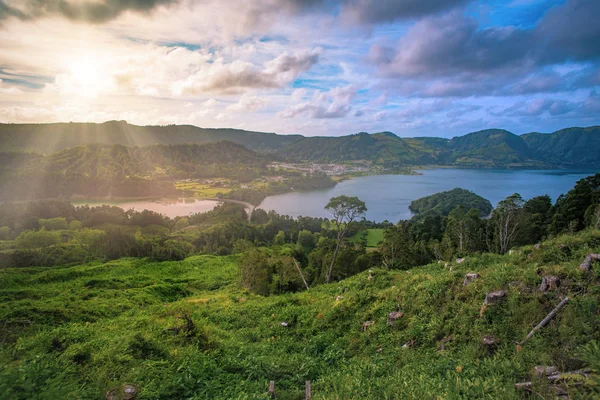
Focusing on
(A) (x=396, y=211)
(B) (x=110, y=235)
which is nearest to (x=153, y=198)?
(B) (x=110, y=235)

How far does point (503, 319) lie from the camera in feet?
23.2

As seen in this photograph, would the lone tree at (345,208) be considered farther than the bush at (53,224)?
No

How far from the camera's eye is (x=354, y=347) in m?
8.95

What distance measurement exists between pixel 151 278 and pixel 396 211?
88910 mm

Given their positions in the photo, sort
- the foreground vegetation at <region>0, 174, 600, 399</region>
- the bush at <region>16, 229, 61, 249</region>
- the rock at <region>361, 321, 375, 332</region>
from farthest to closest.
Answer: the bush at <region>16, 229, 61, 249</region>, the rock at <region>361, 321, 375, 332</region>, the foreground vegetation at <region>0, 174, 600, 399</region>

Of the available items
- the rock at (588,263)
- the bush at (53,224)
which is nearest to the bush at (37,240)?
the bush at (53,224)

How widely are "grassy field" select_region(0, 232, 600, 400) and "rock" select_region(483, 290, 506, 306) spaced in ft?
0.56

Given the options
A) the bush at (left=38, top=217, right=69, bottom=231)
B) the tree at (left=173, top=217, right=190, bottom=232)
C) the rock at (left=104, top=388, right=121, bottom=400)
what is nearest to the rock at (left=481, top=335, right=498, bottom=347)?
the rock at (left=104, top=388, right=121, bottom=400)

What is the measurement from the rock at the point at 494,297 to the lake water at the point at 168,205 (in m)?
105

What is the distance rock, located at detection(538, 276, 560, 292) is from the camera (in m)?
7.18

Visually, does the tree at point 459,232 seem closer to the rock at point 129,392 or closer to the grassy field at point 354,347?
the grassy field at point 354,347

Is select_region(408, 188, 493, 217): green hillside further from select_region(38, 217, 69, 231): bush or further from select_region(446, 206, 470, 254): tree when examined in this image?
select_region(38, 217, 69, 231): bush

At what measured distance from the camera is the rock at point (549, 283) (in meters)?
7.18

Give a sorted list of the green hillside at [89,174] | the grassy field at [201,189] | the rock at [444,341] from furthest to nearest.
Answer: the grassy field at [201,189] → the green hillside at [89,174] → the rock at [444,341]
